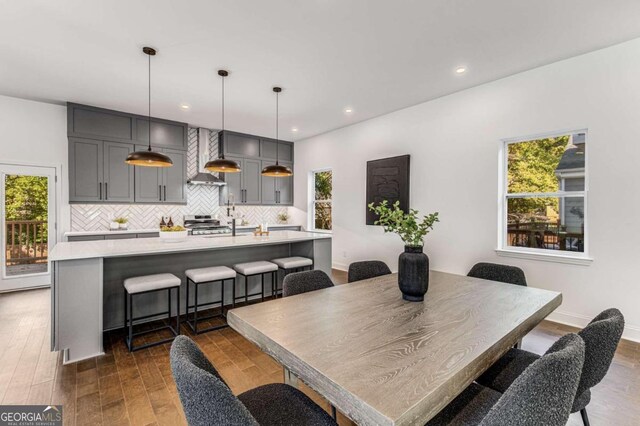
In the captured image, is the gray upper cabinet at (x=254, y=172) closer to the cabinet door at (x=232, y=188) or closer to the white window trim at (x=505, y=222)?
the cabinet door at (x=232, y=188)

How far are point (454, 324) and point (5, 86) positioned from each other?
5957 millimetres

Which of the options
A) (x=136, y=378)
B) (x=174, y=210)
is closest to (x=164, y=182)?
(x=174, y=210)

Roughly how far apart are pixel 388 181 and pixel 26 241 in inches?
226

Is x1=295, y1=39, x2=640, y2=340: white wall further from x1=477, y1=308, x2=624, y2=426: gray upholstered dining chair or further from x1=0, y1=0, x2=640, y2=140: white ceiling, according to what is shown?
x1=477, y1=308, x2=624, y2=426: gray upholstered dining chair

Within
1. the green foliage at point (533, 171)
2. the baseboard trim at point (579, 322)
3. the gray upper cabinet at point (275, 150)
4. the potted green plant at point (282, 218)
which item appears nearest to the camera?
the baseboard trim at point (579, 322)

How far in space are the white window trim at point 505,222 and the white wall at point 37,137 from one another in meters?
6.38

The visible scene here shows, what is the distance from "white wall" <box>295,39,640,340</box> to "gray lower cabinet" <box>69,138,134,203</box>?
392 centimetres

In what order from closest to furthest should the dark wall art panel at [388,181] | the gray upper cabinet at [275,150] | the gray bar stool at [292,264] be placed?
the gray bar stool at [292,264] → the dark wall art panel at [388,181] → the gray upper cabinet at [275,150]

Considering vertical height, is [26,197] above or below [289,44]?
below

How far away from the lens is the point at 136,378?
7.48ft

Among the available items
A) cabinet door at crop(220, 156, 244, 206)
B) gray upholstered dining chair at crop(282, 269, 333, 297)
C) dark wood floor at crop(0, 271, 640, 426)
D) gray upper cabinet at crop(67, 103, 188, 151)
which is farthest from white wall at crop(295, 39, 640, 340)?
gray upper cabinet at crop(67, 103, 188, 151)

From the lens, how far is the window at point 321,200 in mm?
6543

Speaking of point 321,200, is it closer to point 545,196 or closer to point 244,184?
point 244,184

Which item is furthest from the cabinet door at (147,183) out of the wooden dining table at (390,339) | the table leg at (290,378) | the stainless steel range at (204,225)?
the table leg at (290,378)
